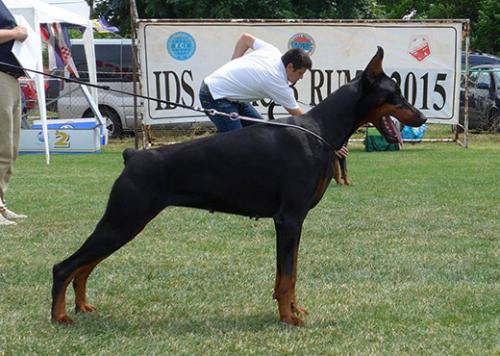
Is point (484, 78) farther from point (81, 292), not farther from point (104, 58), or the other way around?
point (81, 292)

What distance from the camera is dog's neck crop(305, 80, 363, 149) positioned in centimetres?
444

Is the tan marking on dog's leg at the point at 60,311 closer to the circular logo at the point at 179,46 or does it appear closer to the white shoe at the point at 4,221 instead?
the white shoe at the point at 4,221

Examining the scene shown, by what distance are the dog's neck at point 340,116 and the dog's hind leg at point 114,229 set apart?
3.34 feet

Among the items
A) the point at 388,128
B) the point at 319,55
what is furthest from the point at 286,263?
the point at 319,55

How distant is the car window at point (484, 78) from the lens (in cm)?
1925

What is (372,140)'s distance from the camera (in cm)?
1611

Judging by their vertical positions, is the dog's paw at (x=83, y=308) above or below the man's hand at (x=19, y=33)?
below

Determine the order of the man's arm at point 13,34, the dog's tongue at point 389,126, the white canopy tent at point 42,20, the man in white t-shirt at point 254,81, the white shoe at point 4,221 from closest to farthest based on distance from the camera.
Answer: the dog's tongue at point 389,126
the man in white t-shirt at point 254,81
the man's arm at point 13,34
the white shoe at point 4,221
the white canopy tent at point 42,20

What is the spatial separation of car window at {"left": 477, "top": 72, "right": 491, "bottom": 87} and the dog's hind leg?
649 inches

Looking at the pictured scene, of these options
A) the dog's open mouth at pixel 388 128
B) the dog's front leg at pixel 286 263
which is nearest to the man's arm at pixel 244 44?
the dog's open mouth at pixel 388 128

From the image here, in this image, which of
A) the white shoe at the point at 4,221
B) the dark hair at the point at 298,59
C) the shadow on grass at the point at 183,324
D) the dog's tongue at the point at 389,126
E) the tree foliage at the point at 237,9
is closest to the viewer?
the shadow on grass at the point at 183,324

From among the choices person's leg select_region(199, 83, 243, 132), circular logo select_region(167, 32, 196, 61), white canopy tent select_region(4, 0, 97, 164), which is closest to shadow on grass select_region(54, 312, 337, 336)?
person's leg select_region(199, 83, 243, 132)

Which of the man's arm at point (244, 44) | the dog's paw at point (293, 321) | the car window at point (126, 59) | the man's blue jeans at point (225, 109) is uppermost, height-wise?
the man's arm at point (244, 44)

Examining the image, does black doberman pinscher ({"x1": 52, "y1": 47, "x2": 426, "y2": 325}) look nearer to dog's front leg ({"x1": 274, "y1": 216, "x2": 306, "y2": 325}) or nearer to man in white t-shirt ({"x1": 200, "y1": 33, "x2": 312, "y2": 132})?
dog's front leg ({"x1": 274, "y1": 216, "x2": 306, "y2": 325})
